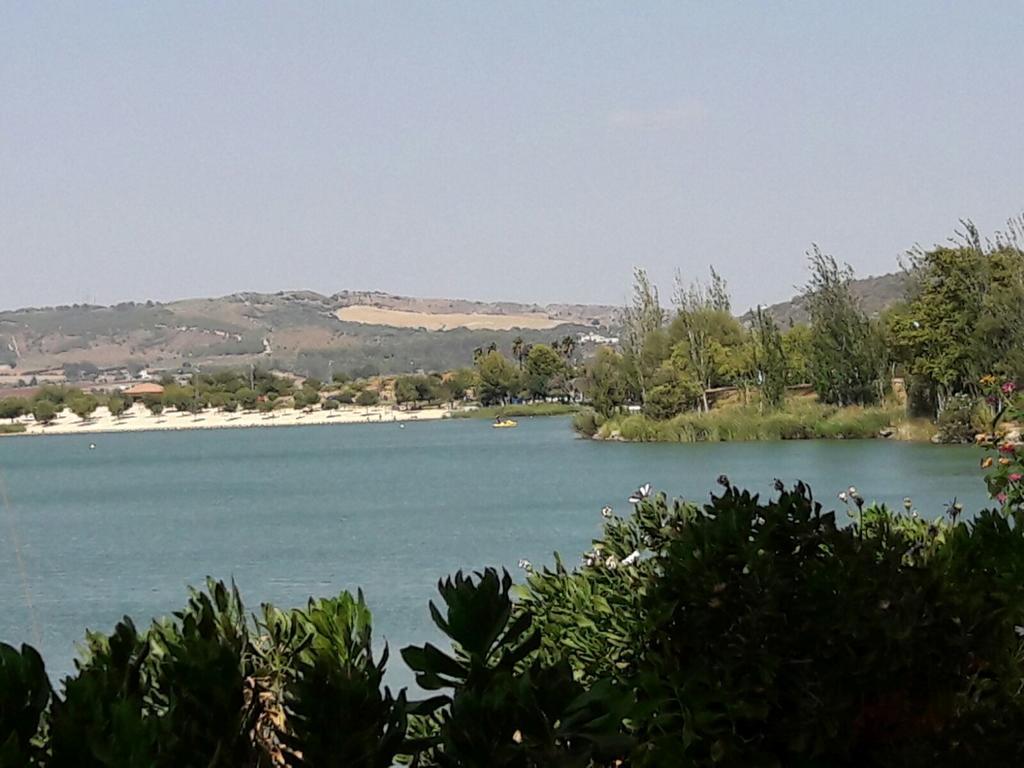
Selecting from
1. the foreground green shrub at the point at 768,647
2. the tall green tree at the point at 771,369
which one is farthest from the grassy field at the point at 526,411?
the foreground green shrub at the point at 768,647

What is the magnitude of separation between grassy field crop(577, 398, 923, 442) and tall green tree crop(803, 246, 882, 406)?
0.95 metres

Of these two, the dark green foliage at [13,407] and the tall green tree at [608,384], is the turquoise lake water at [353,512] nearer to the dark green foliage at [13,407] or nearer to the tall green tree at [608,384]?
the tall green tree at [608,384]

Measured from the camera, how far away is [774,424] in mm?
57688

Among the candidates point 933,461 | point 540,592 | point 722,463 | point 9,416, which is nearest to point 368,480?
point 722,463

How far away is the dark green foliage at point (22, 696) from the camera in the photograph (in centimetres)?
216

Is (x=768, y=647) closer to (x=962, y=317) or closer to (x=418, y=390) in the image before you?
(x=962, y=317)

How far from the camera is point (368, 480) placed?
51719 millimetres

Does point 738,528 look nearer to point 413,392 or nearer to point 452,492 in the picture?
point 452,492

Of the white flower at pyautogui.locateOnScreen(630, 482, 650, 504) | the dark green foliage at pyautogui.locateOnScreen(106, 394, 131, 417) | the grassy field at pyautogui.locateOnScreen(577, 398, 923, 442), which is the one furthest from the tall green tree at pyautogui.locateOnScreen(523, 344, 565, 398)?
the white flower at pyautogui.locateOnScreen(630, 482, 650, 504)

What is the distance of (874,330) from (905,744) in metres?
54.6

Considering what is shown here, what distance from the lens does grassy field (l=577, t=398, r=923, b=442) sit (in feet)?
177

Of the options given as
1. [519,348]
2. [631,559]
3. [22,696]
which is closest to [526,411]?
[519,348]

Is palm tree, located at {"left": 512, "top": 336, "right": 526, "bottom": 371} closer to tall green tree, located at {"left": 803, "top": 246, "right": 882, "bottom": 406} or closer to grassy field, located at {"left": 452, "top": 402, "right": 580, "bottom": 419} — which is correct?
grassy field, located at {"left": 452, "top": 402, "right": 580, "bottom": 419}

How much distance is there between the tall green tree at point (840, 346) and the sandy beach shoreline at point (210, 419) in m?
71.4
